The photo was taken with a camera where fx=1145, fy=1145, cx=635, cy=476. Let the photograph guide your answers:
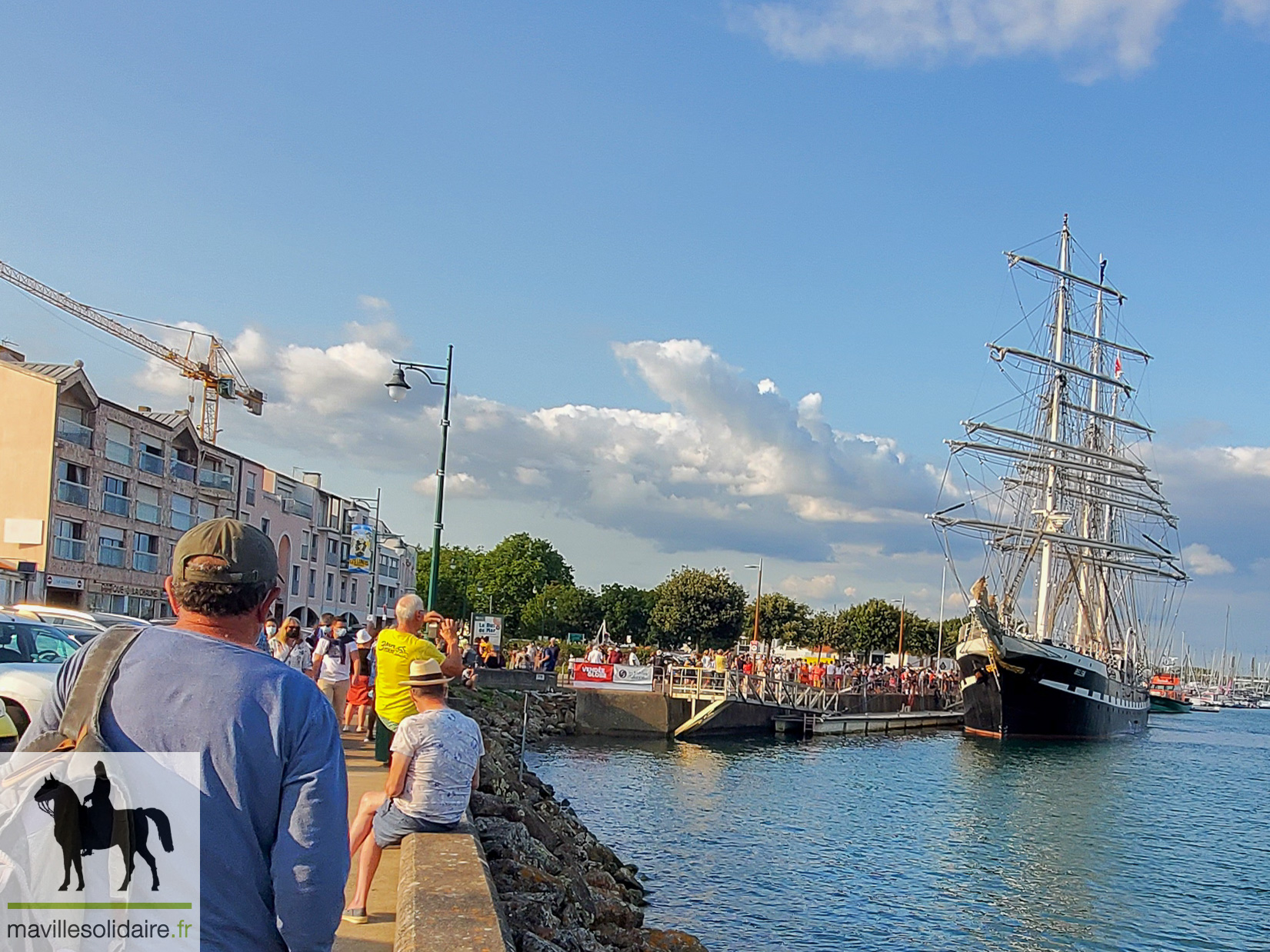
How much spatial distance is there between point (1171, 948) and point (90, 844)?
1860 cm

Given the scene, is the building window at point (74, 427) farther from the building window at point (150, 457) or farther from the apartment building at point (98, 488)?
the building window at point (150, 457)

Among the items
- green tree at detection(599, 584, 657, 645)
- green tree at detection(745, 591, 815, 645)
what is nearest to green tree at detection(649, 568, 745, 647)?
green tree at detection(745, 591, 815, 645)

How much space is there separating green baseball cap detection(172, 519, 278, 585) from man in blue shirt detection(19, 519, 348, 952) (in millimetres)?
158

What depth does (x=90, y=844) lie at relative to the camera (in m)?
2.73

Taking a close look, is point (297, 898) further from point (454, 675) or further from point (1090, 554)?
point (1090, 554)

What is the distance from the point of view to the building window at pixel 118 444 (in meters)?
45.6

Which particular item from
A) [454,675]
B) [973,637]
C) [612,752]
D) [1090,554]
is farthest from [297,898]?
[1090,554]

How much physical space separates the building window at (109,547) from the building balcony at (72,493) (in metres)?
1.83

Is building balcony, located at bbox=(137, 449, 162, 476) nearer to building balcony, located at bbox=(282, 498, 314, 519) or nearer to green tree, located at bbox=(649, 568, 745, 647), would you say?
building balcony, located at bbox=(282, 498, 314, 519)

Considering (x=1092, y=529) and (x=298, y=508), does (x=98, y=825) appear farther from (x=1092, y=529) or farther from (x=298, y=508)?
(x=1092, y=529)

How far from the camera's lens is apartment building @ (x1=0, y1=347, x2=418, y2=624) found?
4156cm

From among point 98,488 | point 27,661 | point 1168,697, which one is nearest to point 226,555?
point 27,661

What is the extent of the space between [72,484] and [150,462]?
6.38 meters

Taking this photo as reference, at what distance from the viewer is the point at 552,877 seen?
34.6ft
